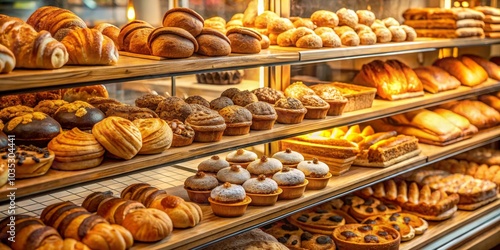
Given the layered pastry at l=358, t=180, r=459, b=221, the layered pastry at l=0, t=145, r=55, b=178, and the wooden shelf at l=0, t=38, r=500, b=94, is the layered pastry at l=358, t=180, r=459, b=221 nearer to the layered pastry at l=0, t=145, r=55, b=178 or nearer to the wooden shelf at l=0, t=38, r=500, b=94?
the wooden shelf at l=0, t=38, r=500, b=94

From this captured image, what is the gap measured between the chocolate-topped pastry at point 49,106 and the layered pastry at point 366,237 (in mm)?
1827

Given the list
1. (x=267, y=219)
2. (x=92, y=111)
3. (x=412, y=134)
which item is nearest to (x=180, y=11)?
(x=92, y=111)

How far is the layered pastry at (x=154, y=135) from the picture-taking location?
280cm

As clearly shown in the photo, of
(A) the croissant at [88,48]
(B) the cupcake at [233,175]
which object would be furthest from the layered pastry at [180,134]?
(A) the croissant at [88,48]

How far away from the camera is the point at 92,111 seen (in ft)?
9.36

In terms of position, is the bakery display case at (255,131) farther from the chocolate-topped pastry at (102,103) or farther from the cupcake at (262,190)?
the chocolate-topped pastry at (102,103)

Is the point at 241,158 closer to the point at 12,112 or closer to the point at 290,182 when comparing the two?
the point at 290,182

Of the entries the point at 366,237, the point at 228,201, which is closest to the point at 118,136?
the point at 228,201

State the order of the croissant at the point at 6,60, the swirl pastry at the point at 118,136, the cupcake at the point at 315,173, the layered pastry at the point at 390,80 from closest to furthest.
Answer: the croissant at the point at 6,60
the swirl pastry at the point at 118,136
the cupcake at the point at 315,173
the layered pastry at the point at 390,80

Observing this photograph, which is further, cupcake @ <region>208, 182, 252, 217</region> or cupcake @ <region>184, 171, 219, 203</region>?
cupcake @ <region>184, 171, 219, 203</region>

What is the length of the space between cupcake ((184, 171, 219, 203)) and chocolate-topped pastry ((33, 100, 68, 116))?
78cm

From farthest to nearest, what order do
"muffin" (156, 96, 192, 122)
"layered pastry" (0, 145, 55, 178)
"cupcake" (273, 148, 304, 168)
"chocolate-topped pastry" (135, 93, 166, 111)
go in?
"cupcake" (273, 148, 304, 168), "chocolate-topped pastry" (135, 93, 166, 111), "muffin" (156, 96, 192, 122), "layered pastry" (0, 145, 55, 178)

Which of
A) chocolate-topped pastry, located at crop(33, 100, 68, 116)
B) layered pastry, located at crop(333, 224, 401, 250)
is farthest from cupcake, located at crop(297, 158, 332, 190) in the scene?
chocolate-topped pastry, located at crop(33, 100, 68, 116)

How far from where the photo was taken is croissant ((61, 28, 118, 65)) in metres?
2.56
